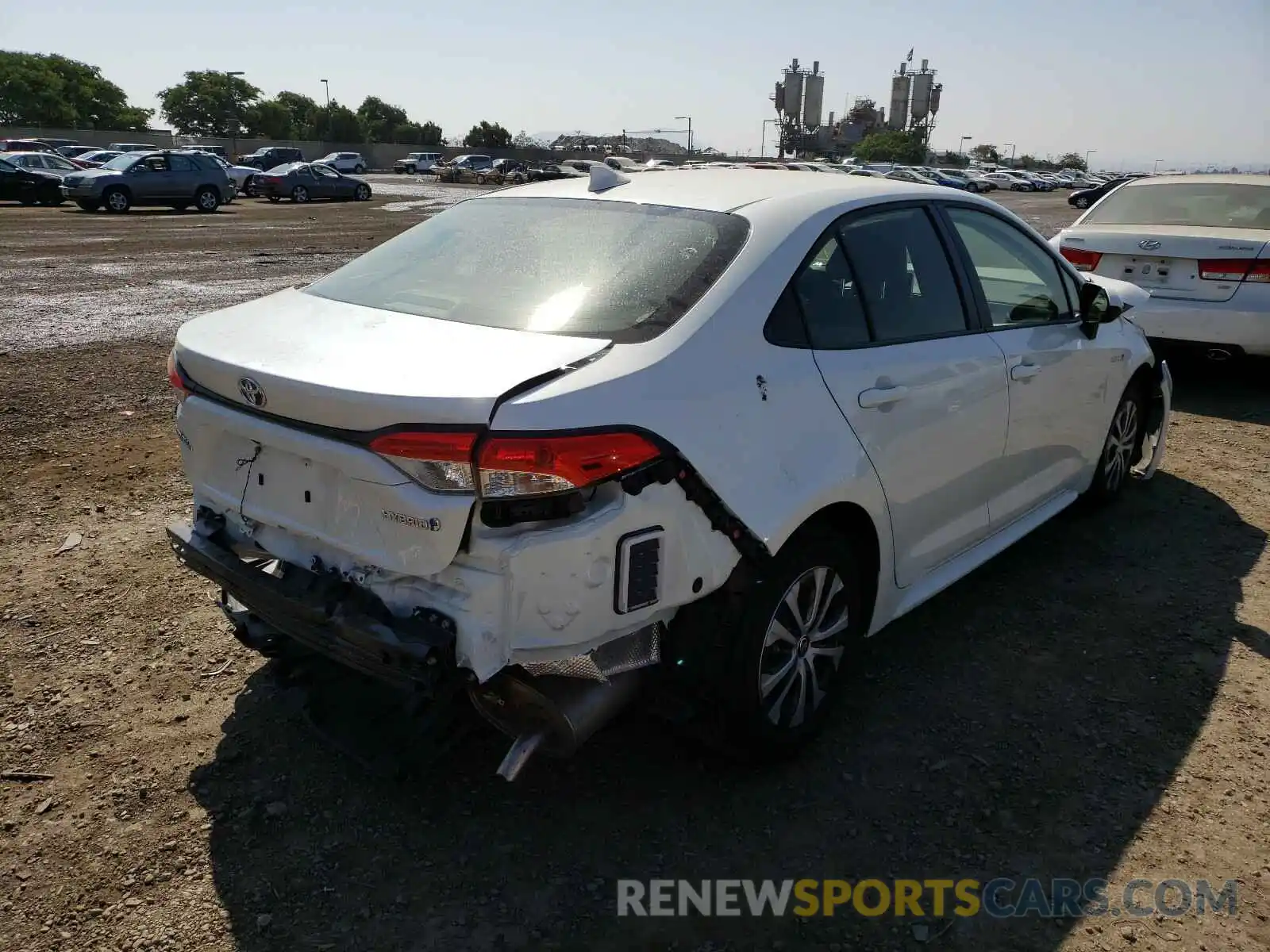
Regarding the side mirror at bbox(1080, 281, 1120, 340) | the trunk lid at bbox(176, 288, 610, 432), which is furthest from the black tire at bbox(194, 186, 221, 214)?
the side mirror at bbox(1080, 281, 1120, 340)

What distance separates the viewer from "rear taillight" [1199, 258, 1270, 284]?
22.6 ft

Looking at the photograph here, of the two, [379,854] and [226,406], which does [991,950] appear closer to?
[379,854]

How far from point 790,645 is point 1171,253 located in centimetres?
590

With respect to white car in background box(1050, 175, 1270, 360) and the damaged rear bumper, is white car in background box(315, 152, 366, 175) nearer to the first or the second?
white car in background box(1050, 175, 1270, 360)

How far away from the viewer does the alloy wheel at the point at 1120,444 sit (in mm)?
5023

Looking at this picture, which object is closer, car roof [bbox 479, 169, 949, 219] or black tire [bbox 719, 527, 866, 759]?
black tire [bbox 719, 527, 866, 759]

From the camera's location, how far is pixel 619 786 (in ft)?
9.93

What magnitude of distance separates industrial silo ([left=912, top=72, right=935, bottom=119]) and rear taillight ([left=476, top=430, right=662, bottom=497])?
135378mm

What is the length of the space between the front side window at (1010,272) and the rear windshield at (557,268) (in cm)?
134

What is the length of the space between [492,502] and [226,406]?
1.00m

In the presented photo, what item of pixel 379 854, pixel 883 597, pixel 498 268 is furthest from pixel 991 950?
pixel 498 268

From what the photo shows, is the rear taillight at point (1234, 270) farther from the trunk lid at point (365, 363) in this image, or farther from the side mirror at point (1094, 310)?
the trunk lid at point (365, 363)

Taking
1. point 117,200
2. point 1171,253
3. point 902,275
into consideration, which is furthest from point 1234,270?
point 117,200

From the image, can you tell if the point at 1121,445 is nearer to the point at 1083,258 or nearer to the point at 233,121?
the point at 1083,258
